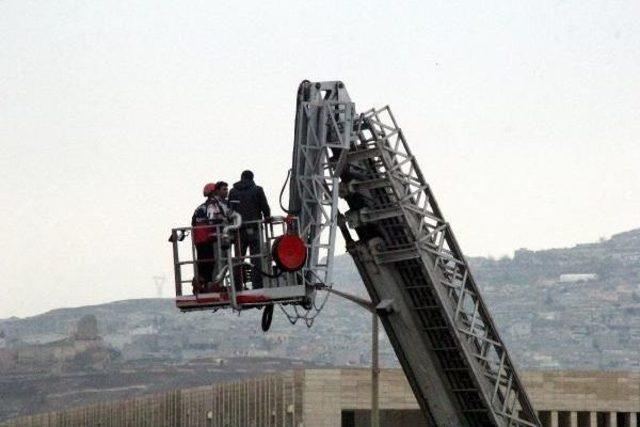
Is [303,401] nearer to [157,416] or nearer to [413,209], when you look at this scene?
[413,209]

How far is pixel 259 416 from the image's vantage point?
97000mm

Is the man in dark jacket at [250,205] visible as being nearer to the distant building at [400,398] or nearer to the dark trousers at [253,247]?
the dark trousers at [253,247]

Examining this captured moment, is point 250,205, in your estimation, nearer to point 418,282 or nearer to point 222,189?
point 222,189

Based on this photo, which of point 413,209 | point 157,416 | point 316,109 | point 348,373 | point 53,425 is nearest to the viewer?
point 316,109

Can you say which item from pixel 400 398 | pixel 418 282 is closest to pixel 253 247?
pixel 418 282

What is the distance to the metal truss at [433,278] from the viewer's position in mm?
41000

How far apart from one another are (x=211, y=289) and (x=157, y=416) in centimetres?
9481

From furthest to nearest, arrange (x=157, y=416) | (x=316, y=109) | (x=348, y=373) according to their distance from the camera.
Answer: (x=157, y=416) < (x=348, y=373) < (x=316, y=109)

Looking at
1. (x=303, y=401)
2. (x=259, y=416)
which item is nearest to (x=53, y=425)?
(x=259, y=416)

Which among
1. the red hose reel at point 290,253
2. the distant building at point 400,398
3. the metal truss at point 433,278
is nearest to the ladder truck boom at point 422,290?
the metal truss at point 433,278

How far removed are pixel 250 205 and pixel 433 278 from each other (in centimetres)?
663

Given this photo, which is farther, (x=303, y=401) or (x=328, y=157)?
(x=303, y=401)

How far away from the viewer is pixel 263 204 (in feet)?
117

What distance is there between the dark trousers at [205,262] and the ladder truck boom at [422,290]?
5521mm
